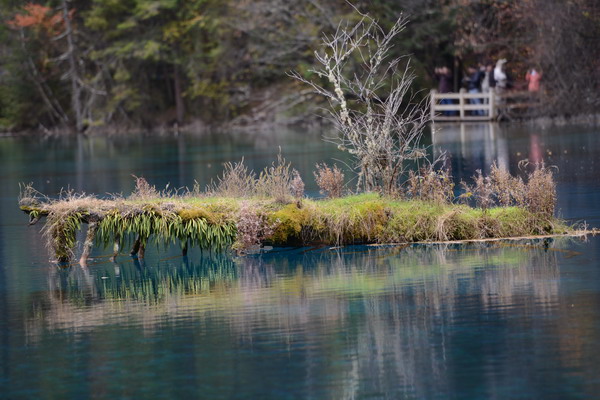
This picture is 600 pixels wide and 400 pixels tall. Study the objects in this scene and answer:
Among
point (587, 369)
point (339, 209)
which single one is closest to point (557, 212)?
point (339, 209)

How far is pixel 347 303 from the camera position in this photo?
1596 cm

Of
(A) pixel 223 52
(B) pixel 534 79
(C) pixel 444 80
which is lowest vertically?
(B) pixel 534 79

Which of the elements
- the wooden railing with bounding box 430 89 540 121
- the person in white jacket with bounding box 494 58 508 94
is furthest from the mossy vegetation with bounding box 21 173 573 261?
the person in white jacket with bounding box 494 58 508 94

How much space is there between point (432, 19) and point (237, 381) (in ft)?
163

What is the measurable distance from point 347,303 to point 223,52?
51887 millimetres

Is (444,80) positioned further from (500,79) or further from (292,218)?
(292,218)

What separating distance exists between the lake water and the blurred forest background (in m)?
30.2

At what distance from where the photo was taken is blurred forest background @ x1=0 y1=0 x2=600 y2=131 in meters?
53.6

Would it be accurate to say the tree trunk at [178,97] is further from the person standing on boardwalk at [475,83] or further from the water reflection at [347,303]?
the water reflection at [347,303]

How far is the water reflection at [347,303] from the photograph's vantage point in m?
12.9

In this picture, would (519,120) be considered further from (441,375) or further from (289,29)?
(441,375)

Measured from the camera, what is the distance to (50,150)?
5547 cm

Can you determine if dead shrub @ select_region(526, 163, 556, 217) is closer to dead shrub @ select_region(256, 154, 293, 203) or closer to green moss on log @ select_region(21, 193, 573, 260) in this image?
green moss on log @ select_region(21, 193, 573, 260)

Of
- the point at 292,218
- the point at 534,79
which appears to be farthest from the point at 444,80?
the point at 292,218
